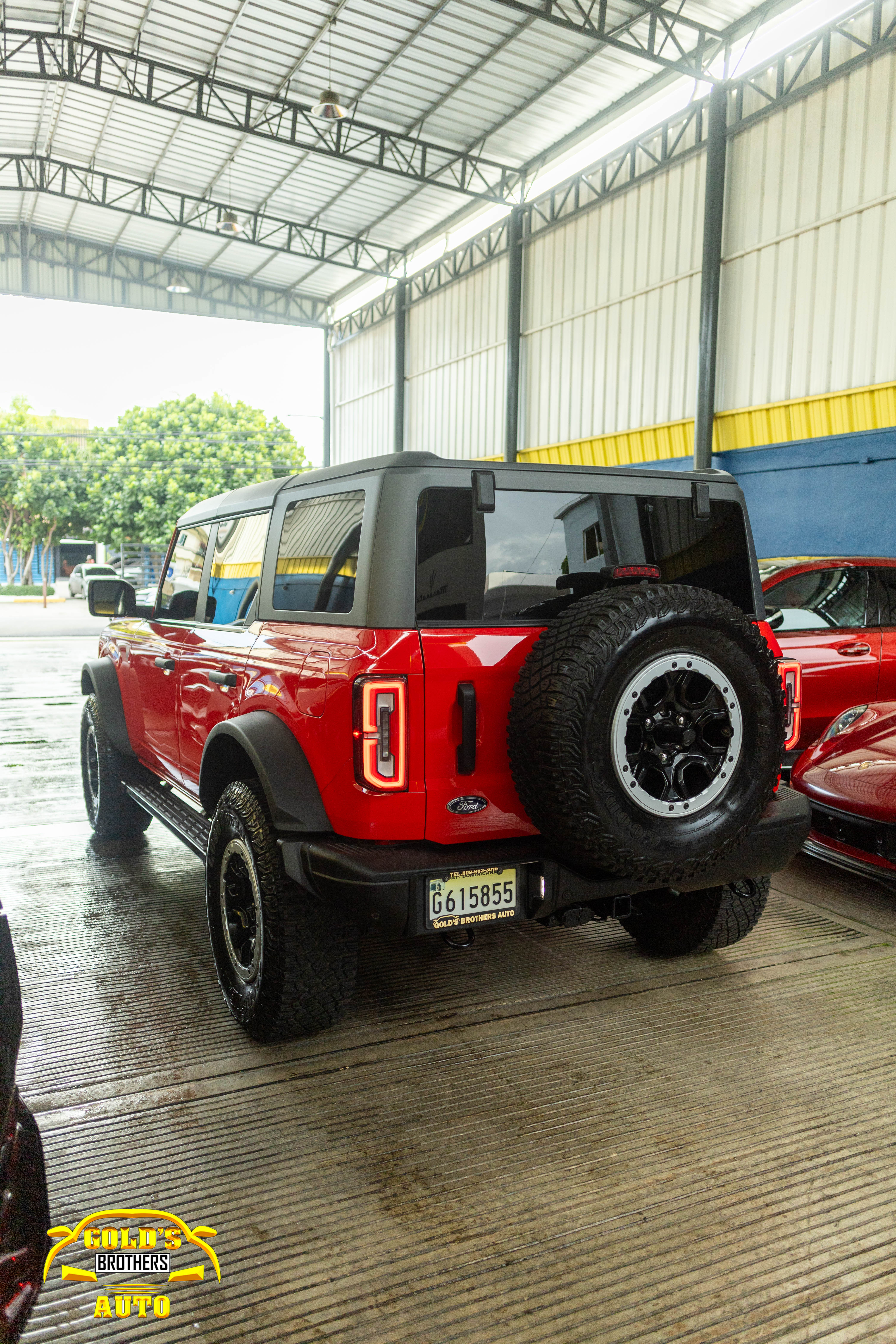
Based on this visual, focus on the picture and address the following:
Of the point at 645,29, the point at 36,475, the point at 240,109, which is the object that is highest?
the point at 240,109

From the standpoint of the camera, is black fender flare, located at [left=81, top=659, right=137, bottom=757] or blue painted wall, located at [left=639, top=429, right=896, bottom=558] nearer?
black fender flare, located at [left=81, top=659, right=137, bottom=757]

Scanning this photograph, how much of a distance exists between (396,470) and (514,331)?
675 inches

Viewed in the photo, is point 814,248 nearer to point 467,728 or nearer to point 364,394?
point 467,728

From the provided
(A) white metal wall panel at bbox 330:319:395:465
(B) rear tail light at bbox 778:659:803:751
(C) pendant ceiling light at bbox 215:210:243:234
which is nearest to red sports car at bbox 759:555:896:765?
(B) rear tail light at bbox 778:659:803:751

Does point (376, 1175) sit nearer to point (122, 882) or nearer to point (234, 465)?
point (122, 882)

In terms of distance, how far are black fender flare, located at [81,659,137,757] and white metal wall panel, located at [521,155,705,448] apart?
11.5 metres

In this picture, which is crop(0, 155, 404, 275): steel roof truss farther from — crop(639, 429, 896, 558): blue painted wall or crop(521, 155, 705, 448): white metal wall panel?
crop(639, 429, 896, 558): blue painted wall

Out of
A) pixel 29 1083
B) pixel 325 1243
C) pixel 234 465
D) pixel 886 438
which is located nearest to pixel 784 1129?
pixel 325 1243

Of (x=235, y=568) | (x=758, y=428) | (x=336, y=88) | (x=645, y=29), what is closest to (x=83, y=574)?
(x=336, y=88)

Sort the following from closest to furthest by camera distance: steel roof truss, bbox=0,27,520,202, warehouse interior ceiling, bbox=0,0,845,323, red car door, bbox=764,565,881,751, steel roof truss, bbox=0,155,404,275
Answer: red car door, bbox=764,565,881,751, warehouse interior ceiling, bbox=0,0,845,323, steel roof truss, bbox=0,27,520,202, steel roof truss, bbox=0,155,404,275

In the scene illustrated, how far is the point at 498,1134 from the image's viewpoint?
269cm

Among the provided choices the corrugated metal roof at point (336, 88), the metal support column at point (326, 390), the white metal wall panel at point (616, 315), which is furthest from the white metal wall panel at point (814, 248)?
the metal support column at point (326, 390)

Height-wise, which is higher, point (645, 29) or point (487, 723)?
point (645, 29)

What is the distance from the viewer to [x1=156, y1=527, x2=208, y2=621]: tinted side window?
14.4 feet
